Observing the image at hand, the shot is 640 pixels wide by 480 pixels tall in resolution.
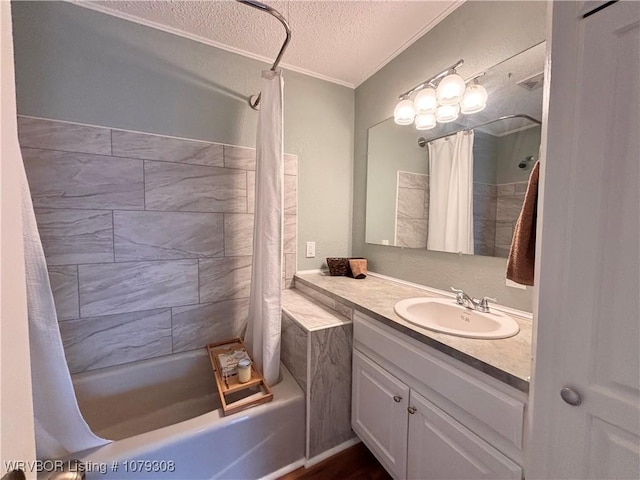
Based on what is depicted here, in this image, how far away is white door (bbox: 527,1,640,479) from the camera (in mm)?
519

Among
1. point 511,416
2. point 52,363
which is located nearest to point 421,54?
point 511,416

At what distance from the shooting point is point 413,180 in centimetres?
170

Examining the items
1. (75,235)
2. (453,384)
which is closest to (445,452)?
(453,384)

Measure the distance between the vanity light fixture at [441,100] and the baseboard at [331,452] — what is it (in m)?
1.90

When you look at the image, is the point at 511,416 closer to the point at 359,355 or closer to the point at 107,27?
the point at 359,355

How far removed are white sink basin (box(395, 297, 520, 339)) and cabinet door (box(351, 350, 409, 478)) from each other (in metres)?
0.30

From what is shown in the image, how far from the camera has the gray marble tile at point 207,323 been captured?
1.69m

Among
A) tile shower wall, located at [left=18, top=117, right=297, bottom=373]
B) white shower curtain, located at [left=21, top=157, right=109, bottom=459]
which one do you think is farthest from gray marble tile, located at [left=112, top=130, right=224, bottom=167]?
white shower curtain, located at [left=21, top=157, right=109, bottom=459]

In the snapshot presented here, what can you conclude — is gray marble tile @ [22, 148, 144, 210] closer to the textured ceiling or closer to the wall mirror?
the textured ceiling

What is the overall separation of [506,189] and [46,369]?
2.03 metres

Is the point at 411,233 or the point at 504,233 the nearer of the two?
the point at 504,233

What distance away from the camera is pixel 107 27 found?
1.46 m

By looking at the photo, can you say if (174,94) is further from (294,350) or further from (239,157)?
(294,350)

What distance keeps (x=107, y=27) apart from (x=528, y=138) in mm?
2282
